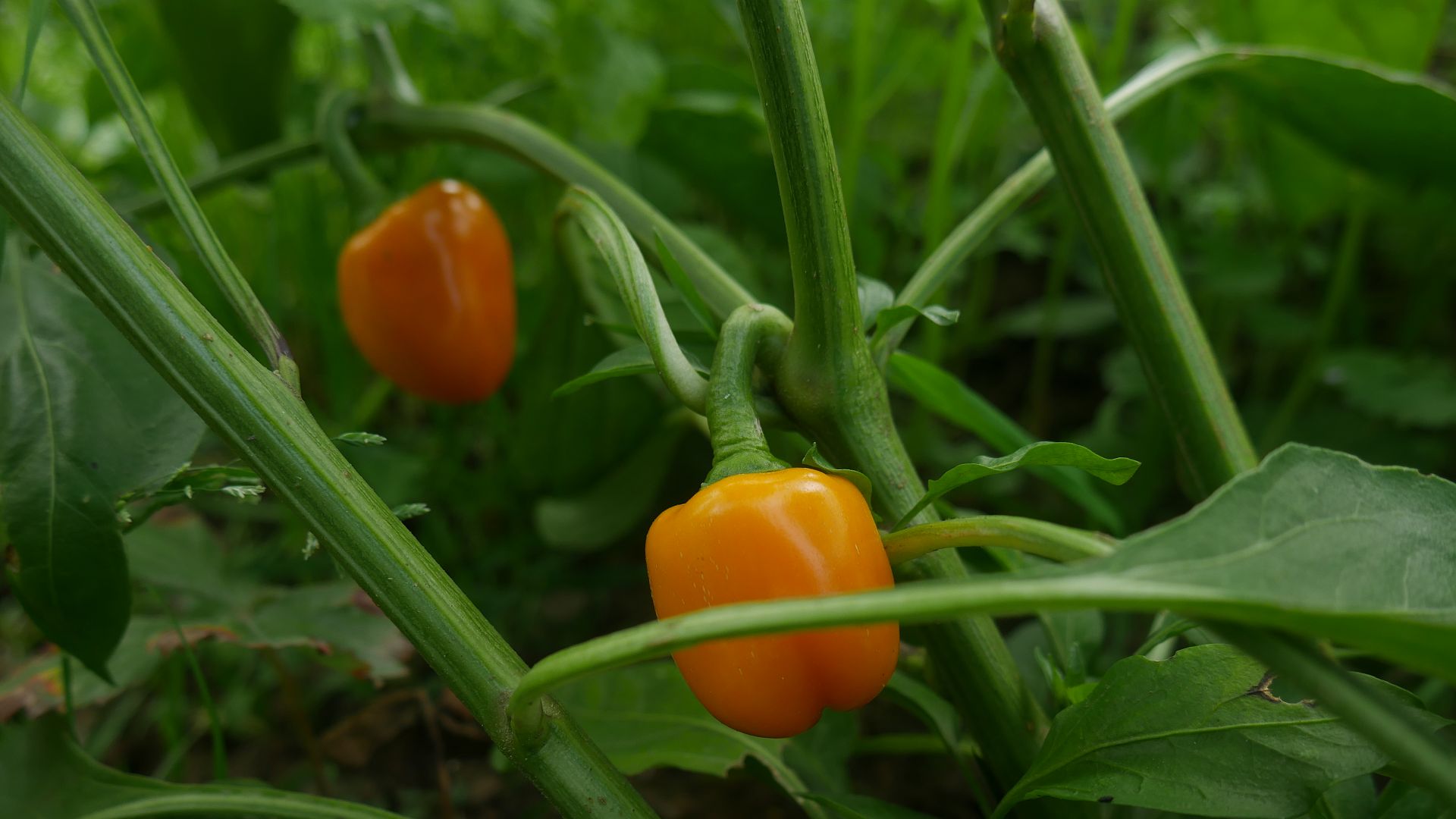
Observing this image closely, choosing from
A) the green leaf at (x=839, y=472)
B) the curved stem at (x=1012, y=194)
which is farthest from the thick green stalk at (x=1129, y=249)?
the green leaf at (x=839, y=472)

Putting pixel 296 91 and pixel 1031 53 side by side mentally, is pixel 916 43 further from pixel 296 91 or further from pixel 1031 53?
pixel 296 91

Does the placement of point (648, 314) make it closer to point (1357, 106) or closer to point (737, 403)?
point (737, 403)

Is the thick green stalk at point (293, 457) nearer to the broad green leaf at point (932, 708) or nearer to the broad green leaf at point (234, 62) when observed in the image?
the broad green leaf at point (932, 708)

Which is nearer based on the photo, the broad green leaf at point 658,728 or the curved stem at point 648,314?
the curved stem at point 648,314

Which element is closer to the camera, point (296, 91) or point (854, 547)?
point (854, 547)

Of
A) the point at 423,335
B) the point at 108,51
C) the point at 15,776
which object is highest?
the point at 108,51

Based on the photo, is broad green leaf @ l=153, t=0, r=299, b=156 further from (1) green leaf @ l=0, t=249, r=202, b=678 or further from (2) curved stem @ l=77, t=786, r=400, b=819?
(2) curved stem @ l=77, t=786, r=400, b=819

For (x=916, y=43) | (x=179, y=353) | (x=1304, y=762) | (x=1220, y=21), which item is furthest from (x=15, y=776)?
(x=1220, y=21)
